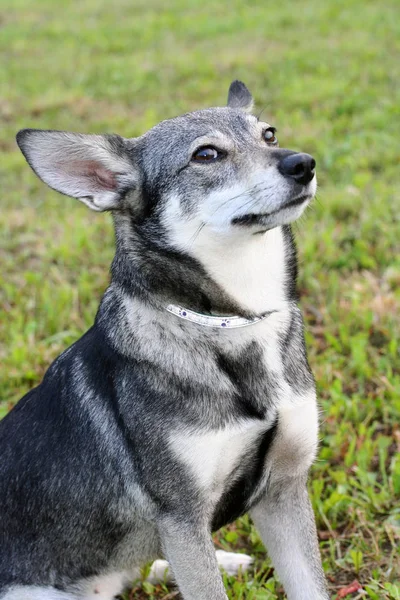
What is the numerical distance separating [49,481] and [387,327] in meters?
2.43

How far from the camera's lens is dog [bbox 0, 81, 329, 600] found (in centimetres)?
254

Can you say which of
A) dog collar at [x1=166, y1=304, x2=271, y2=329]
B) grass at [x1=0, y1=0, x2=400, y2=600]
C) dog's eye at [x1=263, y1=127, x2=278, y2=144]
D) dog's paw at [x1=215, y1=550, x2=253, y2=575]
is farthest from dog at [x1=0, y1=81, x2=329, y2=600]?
grass at [x1=0, y1=0, x2=400, y2=600]

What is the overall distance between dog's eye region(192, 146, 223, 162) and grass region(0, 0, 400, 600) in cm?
163

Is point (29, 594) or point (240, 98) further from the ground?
point (240, 98)

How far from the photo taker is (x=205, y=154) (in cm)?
279

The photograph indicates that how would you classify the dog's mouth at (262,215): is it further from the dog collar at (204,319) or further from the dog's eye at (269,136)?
the dog's eye at (269,136)

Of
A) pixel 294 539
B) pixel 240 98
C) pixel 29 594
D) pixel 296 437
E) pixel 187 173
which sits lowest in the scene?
pixel 29 594

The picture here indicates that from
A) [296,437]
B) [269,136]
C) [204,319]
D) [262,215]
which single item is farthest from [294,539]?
[269,136]

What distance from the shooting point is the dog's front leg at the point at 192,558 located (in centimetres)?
243

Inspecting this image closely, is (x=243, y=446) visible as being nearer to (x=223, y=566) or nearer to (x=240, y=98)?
(x=223, y=566)

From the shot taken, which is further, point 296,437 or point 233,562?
point 233,562

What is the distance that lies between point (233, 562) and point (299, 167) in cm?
172

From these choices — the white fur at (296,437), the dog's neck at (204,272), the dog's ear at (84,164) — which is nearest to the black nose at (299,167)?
the dog's neck at (204,272)

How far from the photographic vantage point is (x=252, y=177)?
2650mm
